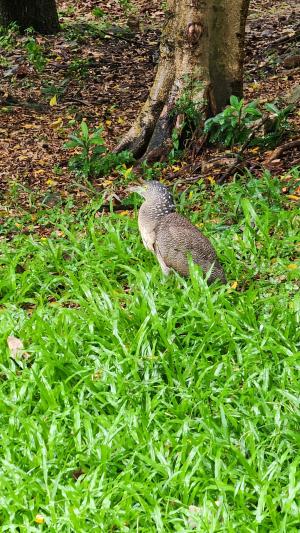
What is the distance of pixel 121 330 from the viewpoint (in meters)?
5.01

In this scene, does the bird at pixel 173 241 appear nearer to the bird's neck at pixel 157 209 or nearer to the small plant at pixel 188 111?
the bird's neck at pixel 157 209

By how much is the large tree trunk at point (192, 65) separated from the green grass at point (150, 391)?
2280 mm

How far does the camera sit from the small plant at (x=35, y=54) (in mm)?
11266

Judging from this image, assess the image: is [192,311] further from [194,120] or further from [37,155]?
[37,155]

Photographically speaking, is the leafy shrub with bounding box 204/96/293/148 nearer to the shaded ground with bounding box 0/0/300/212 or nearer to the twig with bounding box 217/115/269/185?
the twig with bounding box 217/115/269/185

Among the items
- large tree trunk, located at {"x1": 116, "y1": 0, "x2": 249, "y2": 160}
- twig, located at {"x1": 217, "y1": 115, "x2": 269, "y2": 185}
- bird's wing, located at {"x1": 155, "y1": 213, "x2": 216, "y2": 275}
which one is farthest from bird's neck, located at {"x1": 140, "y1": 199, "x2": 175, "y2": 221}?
large tree trunk, located at {"x1": 116, "y1": 0, "x2": 249, "y2": 160}

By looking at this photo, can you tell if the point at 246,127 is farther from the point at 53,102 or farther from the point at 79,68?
the point at 79,68

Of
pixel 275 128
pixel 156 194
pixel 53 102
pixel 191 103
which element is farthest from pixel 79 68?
pixel 156 194

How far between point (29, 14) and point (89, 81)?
2368 mm

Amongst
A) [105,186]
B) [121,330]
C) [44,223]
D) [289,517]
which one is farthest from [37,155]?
[289,517]

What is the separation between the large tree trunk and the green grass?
2.28 metres

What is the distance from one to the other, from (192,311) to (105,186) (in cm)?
321

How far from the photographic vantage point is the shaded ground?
8.27 meters

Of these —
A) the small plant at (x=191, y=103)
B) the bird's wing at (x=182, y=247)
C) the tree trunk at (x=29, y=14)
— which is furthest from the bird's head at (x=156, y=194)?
the tree trunk at (x=29, y=14)
